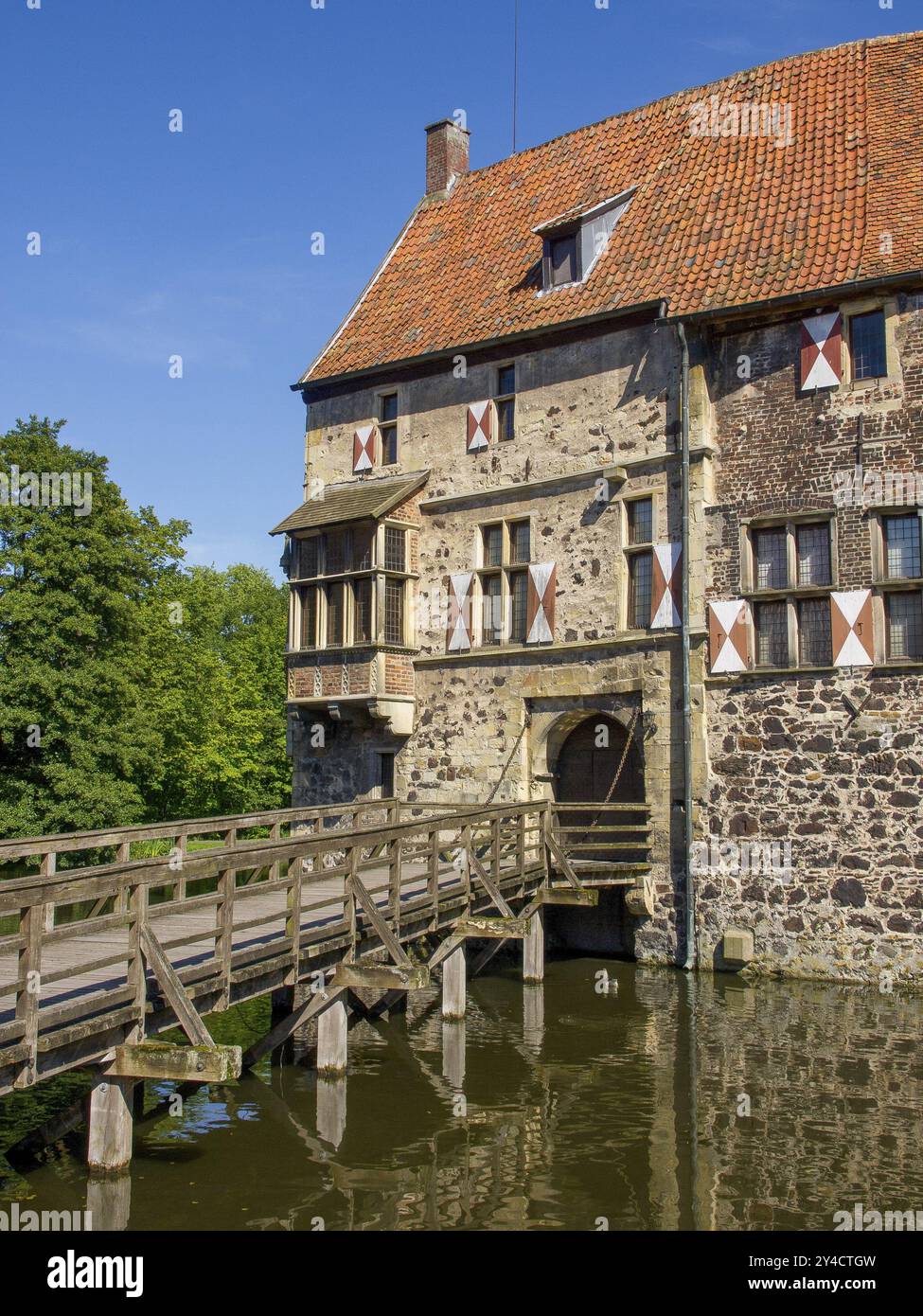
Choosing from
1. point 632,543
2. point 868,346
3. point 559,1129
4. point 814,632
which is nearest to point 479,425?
point 632,543

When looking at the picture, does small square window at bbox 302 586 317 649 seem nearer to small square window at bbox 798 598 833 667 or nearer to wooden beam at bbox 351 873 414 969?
small square window at bbox 798 598 833 667

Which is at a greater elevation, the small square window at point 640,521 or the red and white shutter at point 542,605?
the small square window at point 640,521

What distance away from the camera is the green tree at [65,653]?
28672 millimetres

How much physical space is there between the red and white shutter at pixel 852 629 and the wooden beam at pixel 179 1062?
9987 mm

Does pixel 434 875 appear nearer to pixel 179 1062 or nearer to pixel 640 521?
pixel 179 1062

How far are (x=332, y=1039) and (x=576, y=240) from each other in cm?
1310

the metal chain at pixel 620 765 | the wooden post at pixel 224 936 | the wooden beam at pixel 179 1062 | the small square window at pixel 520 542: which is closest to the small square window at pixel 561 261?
the small square window at pixel 520 542

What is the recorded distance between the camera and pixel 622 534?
17.8 meters

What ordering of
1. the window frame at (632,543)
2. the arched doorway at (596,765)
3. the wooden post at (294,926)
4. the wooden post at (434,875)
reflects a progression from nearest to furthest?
the wooden post at (294,926) < the wooden post at (434,875) < the window frame at (632,543) < the arched doorway at (596,765)

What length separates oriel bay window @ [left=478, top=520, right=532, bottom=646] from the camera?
19156 millimetres

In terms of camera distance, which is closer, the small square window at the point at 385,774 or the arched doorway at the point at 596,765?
the arched doorway at the point at 596,765

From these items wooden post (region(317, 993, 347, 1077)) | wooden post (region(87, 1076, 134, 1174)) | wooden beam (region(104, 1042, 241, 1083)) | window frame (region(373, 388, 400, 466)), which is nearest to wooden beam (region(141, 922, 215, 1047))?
wooden beam (region(104, 1042, 241, 1083))

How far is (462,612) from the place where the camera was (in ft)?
64.2

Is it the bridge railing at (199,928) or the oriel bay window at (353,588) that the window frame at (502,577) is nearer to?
the oriel bay window at (353,588)
